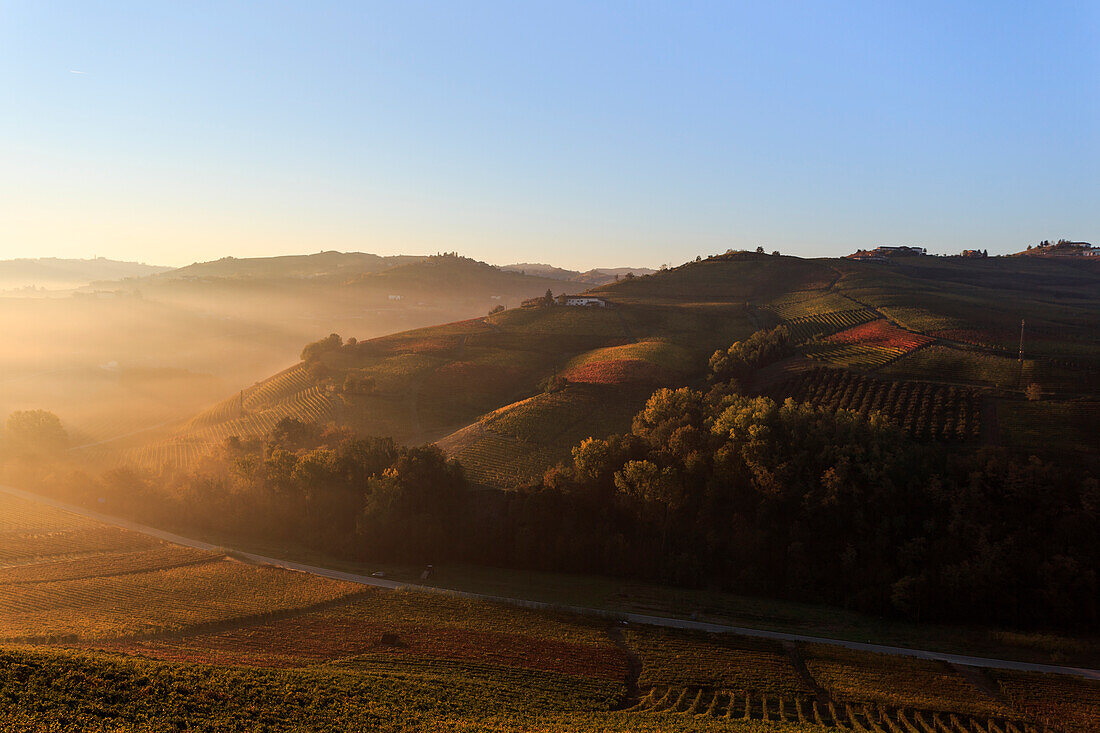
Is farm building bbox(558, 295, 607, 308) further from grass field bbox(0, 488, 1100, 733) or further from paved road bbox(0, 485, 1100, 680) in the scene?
paved road bbox(0, 485, 1100, 680)

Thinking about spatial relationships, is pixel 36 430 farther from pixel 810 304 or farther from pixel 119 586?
pixel 810 304

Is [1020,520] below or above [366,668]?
above

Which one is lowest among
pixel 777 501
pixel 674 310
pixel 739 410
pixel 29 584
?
pixel 29 584

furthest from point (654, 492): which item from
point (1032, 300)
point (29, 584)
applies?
point (1032, 300)

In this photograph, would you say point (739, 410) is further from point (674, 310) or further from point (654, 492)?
point (674, 310)

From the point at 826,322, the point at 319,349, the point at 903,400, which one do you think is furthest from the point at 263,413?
the point at 826,322

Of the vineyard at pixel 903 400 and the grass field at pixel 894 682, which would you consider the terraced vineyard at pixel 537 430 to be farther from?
the grass field at pixel 894 682

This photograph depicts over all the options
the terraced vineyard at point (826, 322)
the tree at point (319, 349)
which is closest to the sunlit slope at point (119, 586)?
the tree at point (319, 349)
